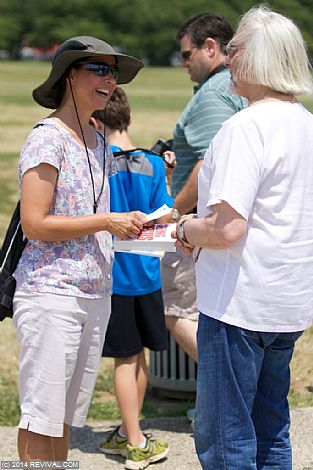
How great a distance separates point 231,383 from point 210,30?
2.46m

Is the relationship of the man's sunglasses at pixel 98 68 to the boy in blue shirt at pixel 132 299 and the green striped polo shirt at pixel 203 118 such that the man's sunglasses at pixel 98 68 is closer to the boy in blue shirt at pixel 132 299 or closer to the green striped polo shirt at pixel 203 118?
the boy in blue shirt at pixel 132 299

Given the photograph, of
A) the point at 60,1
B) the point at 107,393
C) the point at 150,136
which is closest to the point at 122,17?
the point at 60,1

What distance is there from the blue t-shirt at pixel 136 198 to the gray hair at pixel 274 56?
5.06ft

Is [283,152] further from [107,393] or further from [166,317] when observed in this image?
[107,393]

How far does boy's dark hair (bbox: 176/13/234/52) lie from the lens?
4875mm

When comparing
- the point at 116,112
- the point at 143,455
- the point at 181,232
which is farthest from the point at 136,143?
the point at 181,232

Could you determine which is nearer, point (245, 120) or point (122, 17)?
point (245, 120)

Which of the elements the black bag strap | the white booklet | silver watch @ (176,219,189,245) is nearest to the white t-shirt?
silver watch @ (176,219,189,245)

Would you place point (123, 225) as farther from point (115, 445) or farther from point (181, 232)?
point (115, 445)

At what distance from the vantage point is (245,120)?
289 cm

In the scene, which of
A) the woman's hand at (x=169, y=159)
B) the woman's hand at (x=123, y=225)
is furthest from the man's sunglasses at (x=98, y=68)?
the woman's hand at (x=169, y=159)

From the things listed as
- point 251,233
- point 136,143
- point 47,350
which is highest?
point 251,233

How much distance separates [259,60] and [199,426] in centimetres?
125

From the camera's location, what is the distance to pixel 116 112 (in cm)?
463
